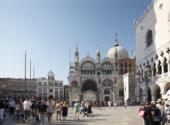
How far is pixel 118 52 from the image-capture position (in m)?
106

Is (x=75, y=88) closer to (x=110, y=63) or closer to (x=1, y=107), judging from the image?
(x=110, y=63)

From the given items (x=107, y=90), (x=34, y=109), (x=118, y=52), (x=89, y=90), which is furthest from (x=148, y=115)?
(x=118, y=52)

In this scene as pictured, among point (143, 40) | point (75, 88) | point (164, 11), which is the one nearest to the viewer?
point (164, 11)

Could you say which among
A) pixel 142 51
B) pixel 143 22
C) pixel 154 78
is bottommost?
pixel 154 78

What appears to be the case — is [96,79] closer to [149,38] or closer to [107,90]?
[107,90]

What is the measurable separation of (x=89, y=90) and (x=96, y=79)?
3.61 metres

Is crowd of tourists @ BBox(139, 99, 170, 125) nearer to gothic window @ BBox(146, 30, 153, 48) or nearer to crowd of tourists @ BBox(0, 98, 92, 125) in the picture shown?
crowd of tourists @ BBox(0, 98, 92, 125)

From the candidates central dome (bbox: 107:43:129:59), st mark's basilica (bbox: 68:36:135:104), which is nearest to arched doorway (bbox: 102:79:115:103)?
st mark's basilica (bbox: 68:36:135:104)

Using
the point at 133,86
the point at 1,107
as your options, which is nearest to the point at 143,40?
the point at 133,86

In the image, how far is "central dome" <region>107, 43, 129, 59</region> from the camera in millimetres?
104294

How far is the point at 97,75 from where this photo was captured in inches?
3755

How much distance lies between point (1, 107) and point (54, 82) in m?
117

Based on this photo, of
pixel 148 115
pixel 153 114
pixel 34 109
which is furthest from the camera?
pixel 34 109

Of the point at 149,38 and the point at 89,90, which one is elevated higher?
the point at 149,38
